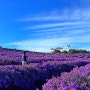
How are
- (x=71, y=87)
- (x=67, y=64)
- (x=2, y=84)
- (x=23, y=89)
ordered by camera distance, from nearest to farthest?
→ (x=71, y=87), (x=2, y=84), (x=23, y=89), (x=67, y=64)

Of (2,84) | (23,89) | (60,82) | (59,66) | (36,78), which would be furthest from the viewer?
(59,66)

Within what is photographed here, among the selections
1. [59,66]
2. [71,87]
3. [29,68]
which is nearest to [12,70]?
[29,68]

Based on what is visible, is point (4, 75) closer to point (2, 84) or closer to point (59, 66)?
point (2, 84)

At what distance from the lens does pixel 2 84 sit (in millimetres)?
14859

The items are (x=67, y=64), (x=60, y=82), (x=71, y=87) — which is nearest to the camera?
(x=71, y=87)

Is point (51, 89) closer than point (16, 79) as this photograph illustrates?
Yes

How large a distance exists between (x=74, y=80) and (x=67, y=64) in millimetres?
11919

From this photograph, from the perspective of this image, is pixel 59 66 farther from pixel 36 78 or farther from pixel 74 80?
pixel 74 80

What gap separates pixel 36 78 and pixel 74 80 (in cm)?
701

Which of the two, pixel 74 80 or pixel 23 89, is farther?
pixel 23 89

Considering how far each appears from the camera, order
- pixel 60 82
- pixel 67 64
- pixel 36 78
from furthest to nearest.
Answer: pixel 67 64 < pixel 36 78 < pixel 60 82

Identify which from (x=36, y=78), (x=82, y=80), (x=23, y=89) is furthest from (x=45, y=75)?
(x=82, y=80)

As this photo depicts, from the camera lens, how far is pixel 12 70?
15.8 m

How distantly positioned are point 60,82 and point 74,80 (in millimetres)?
484
